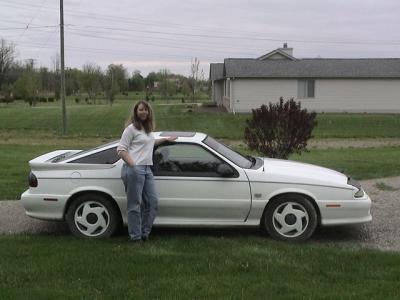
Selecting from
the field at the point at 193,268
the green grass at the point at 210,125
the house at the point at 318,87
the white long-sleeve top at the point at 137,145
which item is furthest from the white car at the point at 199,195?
the house at the point at 318,87

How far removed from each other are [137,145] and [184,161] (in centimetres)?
67

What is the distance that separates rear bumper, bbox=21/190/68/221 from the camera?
702cm

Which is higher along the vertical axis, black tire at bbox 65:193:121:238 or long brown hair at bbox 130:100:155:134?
long brown hair at bbox 130:100:155:134

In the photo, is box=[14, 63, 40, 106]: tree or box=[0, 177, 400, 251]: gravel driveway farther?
box=[14, 63, 40, 106]: tree

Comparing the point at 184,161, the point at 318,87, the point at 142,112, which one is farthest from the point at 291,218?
the point at 318,87

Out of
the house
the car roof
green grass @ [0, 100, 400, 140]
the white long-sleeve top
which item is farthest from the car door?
the house

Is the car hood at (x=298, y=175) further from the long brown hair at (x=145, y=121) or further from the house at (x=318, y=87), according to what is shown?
the house at (x=318, y=87)

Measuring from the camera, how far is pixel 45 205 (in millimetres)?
7059

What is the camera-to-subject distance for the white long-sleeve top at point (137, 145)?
6625 mm

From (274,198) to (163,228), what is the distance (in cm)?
149

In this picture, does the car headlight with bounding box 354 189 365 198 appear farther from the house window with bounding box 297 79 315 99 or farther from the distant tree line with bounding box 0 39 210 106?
the distant tree line with bounding box 0 39 210 106

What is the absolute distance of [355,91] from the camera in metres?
42.8

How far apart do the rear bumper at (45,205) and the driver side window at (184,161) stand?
1.17 metres

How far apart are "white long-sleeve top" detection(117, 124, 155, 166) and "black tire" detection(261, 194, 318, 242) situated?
60.0 inches
